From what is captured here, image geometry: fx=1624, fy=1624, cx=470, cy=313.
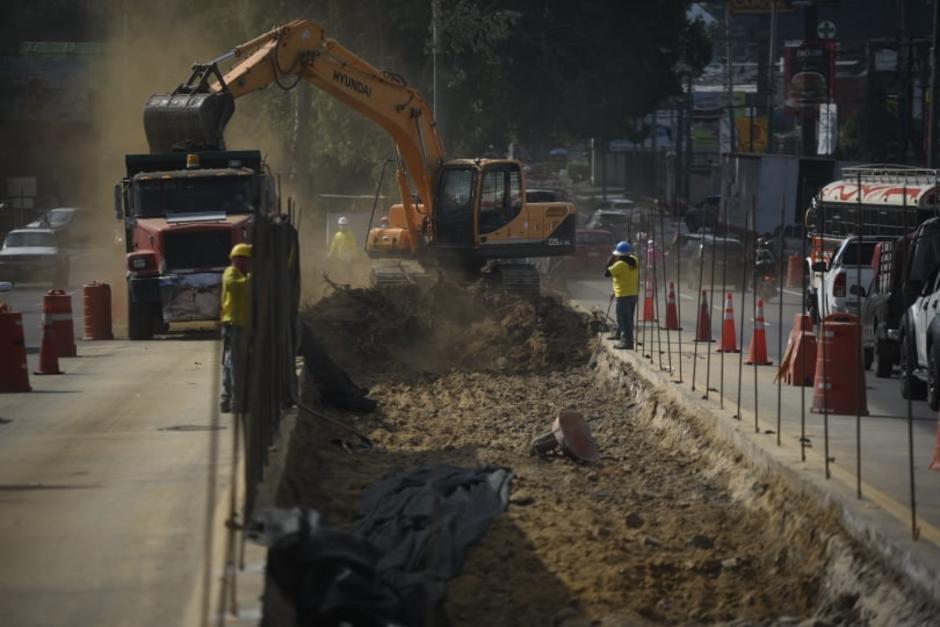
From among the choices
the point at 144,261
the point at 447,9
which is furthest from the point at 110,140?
the point at 144,261

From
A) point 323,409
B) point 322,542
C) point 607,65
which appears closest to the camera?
point 322,542

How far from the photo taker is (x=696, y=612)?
1025cm

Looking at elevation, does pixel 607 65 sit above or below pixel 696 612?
above

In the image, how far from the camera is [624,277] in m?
23.5

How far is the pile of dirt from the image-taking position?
25.1 meters

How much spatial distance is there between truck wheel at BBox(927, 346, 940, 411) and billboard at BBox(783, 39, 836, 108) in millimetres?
48621

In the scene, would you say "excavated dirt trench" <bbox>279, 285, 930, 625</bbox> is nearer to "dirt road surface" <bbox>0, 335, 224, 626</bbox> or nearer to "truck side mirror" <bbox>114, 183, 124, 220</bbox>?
"dirt road surface" <bbox>0, 335, 224, 626</bbox>

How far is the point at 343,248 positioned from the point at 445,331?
503 inches

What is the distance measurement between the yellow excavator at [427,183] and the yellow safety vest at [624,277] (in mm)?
6268

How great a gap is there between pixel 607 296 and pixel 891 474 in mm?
29089

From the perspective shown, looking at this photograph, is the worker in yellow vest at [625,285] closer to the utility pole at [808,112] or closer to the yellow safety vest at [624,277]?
the yellow safety vest at [624,277]

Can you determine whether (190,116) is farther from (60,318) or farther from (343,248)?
(343,248)

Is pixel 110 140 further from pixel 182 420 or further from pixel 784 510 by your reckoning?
pixel 784 510

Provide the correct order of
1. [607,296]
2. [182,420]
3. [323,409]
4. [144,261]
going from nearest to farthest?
[182,420], [323,409], [144,261], [607,296]
